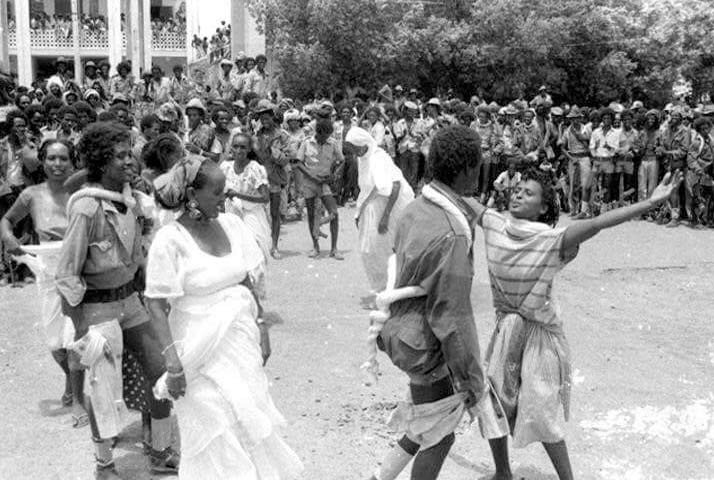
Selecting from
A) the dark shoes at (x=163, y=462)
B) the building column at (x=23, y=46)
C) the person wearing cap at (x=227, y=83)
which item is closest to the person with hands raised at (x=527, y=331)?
the dark shoes at (x=163, y=462)

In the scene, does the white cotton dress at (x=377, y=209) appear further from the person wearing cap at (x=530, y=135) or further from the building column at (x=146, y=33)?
the building column at (x=146, y=33)

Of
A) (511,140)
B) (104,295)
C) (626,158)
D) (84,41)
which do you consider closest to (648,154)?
(626,158)

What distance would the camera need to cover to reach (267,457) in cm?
369

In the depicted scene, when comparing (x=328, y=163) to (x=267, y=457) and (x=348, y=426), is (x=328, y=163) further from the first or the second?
(x=267, y=457)

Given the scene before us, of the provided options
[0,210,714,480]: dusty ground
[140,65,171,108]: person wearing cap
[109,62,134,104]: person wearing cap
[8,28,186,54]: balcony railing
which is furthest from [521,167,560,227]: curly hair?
[8,28,186,54]: balcony railing

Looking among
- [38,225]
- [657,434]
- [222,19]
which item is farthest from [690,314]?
[222,19]

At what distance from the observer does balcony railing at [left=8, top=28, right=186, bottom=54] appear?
116 feet

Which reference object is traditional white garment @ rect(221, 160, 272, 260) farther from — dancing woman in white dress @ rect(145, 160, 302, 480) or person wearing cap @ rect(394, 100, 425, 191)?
person wearing cap @ rect(394, 100, 425, 191)

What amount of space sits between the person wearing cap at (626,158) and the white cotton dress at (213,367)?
37.2ft

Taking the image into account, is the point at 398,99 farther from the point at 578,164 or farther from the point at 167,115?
the point at 167,115

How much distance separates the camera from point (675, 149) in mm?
13180

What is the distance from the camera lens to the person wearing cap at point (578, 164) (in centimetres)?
1394

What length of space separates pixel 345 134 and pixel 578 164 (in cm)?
386

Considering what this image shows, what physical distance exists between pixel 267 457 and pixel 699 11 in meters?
25.7
